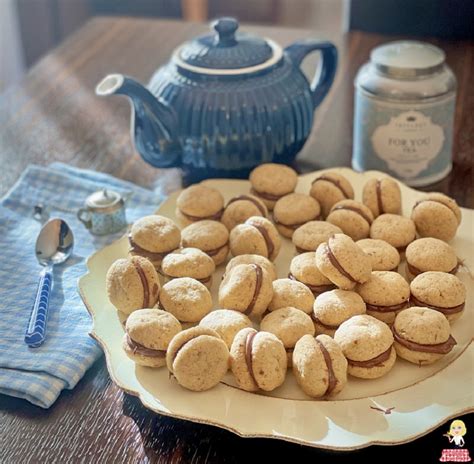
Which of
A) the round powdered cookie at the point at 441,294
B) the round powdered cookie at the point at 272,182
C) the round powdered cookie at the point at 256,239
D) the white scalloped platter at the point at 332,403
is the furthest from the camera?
the round powdered cookie at the point at 272,182

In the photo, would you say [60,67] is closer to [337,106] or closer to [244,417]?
[337,106]

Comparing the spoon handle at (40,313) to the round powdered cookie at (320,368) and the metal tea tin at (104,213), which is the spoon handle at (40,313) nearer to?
the metal tea tin at (104,213)

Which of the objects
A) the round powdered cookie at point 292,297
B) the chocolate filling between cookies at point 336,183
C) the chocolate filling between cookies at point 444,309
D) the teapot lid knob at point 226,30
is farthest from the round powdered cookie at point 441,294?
A: the teapot lid knob at point 226,30

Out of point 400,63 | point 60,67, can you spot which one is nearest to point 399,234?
point 400,63

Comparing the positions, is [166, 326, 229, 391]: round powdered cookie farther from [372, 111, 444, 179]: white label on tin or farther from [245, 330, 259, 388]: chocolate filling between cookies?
[372, 111, 444, 179]: white label on tin

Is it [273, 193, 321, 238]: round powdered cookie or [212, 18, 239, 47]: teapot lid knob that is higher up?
[212, 18, 239, 47]: teapot lid knob

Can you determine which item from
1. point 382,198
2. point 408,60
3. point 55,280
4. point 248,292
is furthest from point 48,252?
point 408,60

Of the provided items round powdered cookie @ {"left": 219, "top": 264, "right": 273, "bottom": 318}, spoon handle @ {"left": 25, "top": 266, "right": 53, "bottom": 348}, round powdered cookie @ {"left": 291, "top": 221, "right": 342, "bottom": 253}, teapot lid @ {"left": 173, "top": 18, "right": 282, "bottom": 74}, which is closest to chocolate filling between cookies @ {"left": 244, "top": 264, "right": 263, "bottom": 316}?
round powdered cookie @ {"left": 219, "top": 264, "right": 273, "bottom": 318}
